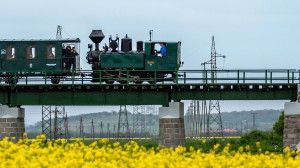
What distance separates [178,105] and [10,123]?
12765 mm

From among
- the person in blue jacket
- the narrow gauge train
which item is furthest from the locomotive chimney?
the person in blue jacket

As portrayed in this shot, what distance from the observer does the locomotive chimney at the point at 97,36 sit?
4675cm

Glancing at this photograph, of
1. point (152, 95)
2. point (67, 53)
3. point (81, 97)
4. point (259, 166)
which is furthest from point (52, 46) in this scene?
point (259, 166)

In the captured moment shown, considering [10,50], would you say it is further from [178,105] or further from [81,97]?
[178,105]

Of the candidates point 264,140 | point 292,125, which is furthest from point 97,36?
point 264,140

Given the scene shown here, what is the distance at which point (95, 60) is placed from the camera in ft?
152

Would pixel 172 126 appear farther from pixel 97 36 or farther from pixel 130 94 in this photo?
pixel 97 36

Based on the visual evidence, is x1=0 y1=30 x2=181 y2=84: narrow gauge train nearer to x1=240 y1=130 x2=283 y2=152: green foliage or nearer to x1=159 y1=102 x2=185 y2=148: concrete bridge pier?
x1=159 y1=102 x2=185 y2=148: concrete bridge pier

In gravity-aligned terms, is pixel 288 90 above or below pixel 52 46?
below

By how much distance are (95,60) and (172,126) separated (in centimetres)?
853

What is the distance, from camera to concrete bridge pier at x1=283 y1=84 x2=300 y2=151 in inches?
1727

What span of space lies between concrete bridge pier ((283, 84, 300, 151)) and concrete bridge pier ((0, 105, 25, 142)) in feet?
65.8

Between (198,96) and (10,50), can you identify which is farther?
(10,50)

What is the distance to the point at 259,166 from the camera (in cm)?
2384
